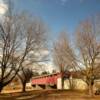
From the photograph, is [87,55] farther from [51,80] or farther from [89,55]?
[51,80]

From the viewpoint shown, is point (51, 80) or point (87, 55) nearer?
point (87, 55)

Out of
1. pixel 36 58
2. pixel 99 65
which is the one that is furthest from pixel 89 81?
pixel 36 58

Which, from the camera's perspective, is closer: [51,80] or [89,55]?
[89,55]

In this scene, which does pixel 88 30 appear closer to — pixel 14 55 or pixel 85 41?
pixel 85 41

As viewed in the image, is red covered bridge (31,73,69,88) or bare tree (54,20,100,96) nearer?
bare tree (54,20,100,96)

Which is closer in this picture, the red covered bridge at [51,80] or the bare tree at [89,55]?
the bare tree at [89,55]

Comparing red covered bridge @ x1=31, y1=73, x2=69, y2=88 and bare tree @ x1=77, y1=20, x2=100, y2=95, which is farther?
red covered bridge @ x1=31, y1=73, x2=69, y2=88

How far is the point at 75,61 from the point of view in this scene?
33188 mm

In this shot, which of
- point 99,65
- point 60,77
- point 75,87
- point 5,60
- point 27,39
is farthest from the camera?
point 60,77

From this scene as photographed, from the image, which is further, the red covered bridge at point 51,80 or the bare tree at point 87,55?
the red covered bridge at point 51,80

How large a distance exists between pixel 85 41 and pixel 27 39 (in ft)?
38.1

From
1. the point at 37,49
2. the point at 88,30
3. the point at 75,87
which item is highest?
the point at 88,30

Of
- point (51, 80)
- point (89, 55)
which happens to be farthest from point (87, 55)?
point (51, 80)

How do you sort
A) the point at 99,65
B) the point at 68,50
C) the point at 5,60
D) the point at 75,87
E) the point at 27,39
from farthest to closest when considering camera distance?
the point at 75,87 < the point at 68,50 < the point at 99,65 < the point at 27,39 < the point at 5,60
